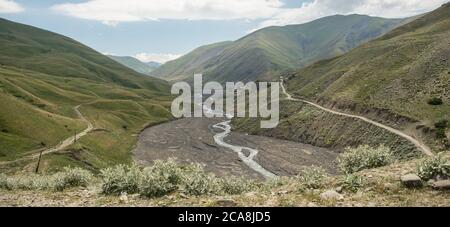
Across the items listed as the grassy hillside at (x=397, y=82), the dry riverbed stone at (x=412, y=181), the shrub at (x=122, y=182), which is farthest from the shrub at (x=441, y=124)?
the shrub at (x=122, y=182)

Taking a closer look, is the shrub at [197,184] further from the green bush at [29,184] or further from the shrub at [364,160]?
the green bush at [29,184]

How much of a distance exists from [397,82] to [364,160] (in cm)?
10142

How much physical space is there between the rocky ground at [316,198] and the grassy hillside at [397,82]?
7400cm

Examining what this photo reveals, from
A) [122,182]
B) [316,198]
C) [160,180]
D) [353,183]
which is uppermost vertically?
[353,183]

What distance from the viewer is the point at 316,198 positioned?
53.1ft

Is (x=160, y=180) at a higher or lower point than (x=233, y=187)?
higher

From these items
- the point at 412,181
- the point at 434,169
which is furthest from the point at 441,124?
the point at 412,181

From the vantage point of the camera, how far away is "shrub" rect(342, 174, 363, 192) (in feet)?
55.3

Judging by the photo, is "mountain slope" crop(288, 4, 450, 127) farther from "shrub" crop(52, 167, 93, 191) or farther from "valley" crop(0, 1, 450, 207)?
"shrub" crop(52, 167, 93, 191)

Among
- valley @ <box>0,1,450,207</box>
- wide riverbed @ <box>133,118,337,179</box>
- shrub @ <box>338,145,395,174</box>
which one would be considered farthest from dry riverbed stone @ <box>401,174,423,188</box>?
wide riverbed @ <box>133,118,337,179</box>

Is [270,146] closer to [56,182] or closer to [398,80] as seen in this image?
[398,80]

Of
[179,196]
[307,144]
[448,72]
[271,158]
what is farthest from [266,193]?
[448,72]

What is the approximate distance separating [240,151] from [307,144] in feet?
62.0
